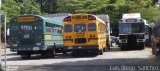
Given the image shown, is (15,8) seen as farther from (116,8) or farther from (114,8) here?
(116,8)

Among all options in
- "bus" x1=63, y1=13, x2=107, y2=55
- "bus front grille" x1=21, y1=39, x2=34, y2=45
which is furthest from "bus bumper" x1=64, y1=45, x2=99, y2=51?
"bus front grille" x1=21, y1=39, x2=34, y2=45

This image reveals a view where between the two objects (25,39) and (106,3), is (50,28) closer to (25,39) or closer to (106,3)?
(25,39)

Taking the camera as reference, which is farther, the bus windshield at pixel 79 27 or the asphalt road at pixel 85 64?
the bus windshield at pixel 79 27

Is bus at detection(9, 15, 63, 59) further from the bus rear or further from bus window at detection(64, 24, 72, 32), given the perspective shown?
A: bus window at detection(64, 24, 72, 32)

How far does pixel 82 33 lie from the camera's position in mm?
29531

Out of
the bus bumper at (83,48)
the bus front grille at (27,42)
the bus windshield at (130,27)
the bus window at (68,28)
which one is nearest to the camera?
the bus front grille at (27,42)

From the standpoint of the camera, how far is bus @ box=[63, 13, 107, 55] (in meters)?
29.3

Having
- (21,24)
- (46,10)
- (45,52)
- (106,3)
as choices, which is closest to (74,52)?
(45,52)

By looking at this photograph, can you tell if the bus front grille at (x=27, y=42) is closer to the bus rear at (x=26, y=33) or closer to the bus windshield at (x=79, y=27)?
the bus rear at (x=26, y=33)

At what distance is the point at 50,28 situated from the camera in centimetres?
3012

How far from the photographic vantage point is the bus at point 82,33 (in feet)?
96.1

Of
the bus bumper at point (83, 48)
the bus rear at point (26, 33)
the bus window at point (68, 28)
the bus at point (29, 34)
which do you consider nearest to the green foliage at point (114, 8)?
the bus window at point (68, 28)

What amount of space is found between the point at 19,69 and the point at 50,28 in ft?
34.8

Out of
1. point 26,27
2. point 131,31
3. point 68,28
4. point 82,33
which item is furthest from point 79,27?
point 131,31
